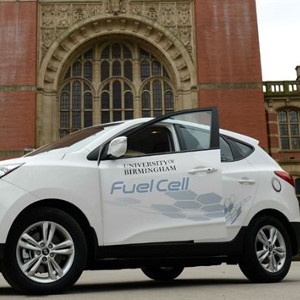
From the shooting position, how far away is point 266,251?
5934mm

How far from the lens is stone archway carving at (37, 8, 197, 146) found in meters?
24.5

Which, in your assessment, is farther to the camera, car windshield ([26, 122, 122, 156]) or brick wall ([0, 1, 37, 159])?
brick wall ([0, 1, 37, 159])

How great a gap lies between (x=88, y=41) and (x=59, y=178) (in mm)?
21130

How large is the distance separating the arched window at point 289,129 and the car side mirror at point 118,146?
22843 mm

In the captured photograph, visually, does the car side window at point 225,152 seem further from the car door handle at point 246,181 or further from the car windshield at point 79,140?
the car windshield at point 79,140

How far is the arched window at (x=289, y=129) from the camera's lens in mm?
26984

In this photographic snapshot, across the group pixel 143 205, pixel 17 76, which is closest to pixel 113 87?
pixel 17 76

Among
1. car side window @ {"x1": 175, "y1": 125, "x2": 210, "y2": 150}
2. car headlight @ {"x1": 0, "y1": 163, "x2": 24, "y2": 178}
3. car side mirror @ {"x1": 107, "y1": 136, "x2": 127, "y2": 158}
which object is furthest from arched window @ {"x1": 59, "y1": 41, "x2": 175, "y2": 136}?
car headlight @ {"x1": 0, "y1": 163, "x2": 24, "y2": 178}

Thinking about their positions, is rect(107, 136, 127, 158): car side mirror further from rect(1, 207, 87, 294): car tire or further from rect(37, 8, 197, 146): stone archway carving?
rect(37, 8, 197, 146): stone archway carving

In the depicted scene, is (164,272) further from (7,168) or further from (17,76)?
(17,76)

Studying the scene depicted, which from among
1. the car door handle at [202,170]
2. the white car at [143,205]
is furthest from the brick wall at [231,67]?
the car door handle at [202,170]

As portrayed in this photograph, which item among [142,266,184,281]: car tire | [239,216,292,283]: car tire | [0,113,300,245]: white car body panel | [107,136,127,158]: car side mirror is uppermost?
[107,136,127,158]: car side mirror

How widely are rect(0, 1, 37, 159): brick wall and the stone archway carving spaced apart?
0.69 meters

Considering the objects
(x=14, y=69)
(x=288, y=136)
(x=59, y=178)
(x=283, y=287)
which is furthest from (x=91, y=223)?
(x=288, y=136)
